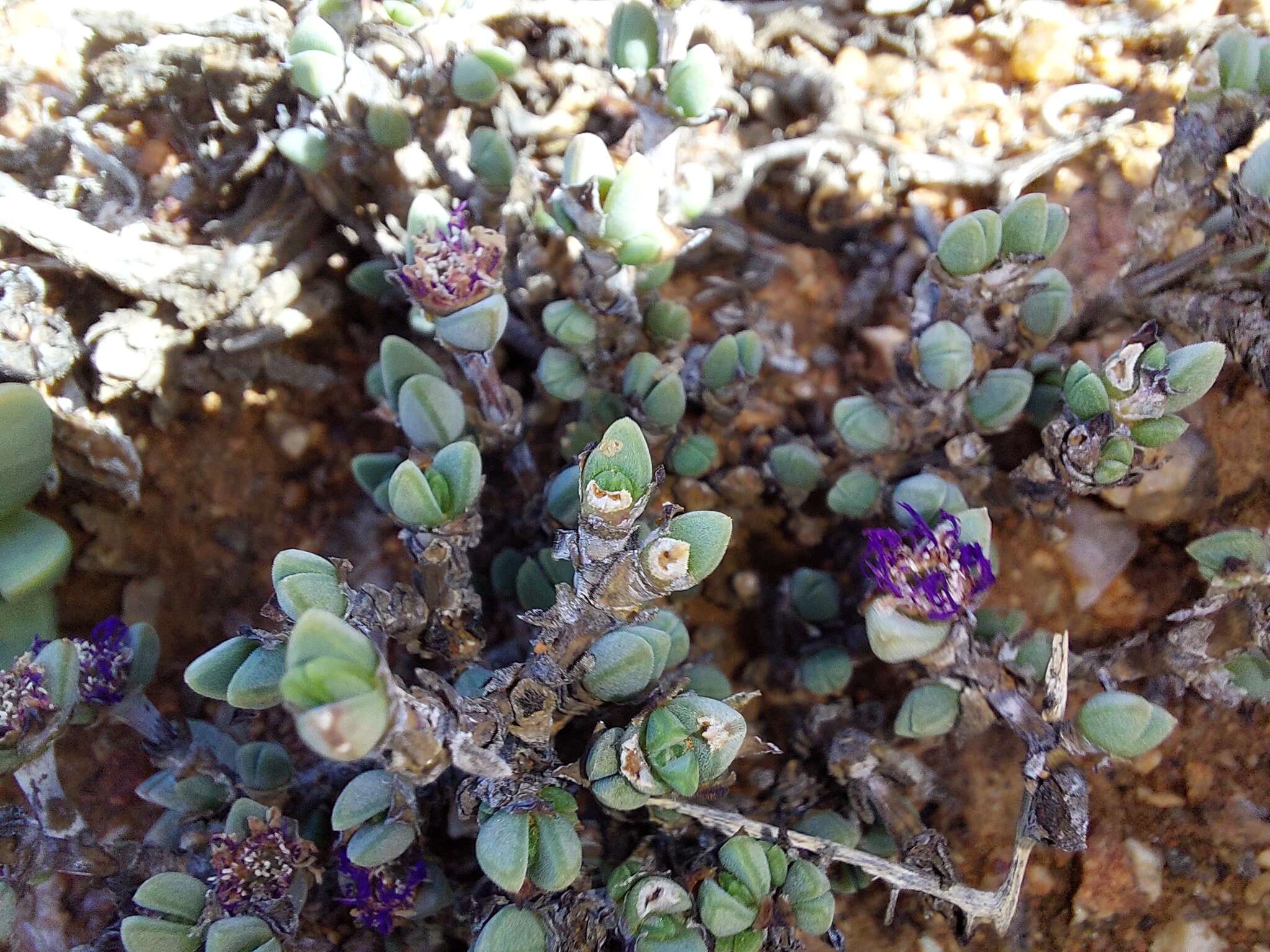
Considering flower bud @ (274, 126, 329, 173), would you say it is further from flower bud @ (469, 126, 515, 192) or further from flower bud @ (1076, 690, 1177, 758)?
flower bud @ (1076, 690, 1177, 758)

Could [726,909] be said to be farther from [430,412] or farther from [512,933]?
[430,412]

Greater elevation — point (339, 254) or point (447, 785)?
point (339, 254)

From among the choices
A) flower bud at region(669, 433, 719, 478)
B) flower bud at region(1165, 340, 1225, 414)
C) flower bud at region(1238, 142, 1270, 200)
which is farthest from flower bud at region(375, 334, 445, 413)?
flower bud at region(1238, 142, 1270, 200)

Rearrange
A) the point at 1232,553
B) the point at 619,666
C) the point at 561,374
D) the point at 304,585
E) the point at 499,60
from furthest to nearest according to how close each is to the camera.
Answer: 1. the point at 499,60
2. the point at 561,374
3. the point at 1232,553
4. the point at 619,666
5. the point at 304,585

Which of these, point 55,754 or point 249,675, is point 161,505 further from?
point 249,675

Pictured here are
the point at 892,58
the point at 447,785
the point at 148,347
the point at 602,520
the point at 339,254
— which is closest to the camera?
the point at 602,520

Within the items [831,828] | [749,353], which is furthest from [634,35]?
[831,828]

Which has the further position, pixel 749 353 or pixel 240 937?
pixel 749 353

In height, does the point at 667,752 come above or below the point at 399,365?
below

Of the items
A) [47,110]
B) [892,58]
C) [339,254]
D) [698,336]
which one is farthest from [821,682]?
[47,110]
